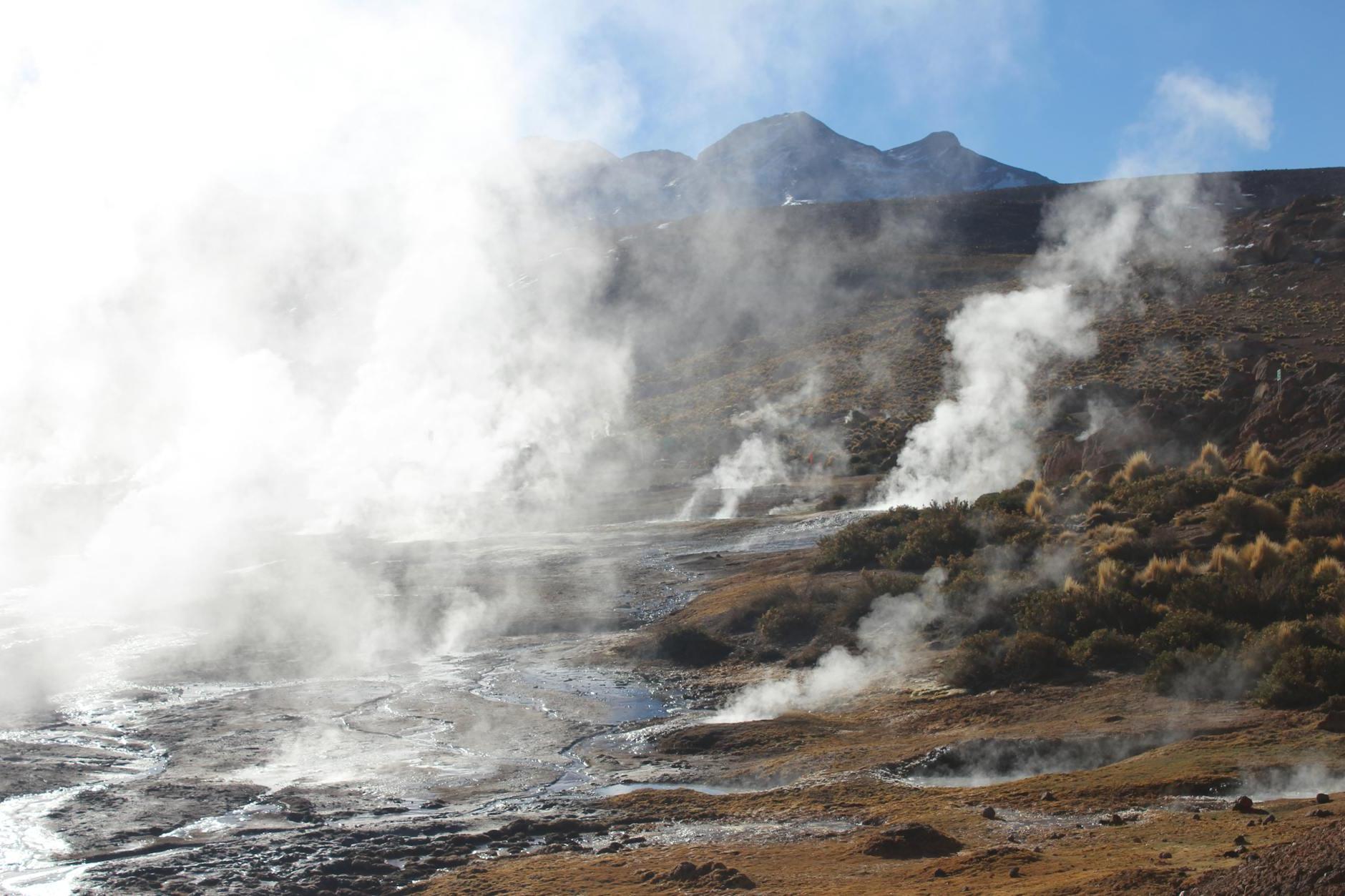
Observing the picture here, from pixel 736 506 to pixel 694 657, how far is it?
2138 centimetres

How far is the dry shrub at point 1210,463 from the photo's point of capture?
22.7 meters

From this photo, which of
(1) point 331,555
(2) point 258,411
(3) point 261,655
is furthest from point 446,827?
(2) point 258,411

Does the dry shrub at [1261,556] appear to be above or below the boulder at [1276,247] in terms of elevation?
below

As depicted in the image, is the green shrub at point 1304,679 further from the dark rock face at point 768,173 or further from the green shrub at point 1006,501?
the dark rock face at point 768,173

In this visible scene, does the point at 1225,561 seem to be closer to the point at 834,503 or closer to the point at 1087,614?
the point at 1087,614

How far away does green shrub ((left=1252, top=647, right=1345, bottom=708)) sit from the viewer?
36.7 ft

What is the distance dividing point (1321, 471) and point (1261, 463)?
5.20 ft

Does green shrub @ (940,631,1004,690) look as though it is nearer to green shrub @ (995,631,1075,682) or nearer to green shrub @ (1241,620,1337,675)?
green shrub @ (995,631,1075,682)

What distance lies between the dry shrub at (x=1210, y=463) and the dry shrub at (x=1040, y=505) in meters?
2.67

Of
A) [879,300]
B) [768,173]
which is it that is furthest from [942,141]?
[879,300]

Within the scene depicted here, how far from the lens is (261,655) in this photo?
20.1 metres

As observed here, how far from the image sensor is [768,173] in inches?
6954

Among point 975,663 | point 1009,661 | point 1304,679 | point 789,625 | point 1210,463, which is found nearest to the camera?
point 1304,679

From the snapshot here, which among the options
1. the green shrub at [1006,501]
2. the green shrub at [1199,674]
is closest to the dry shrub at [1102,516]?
the green shrub at [1006,501]
